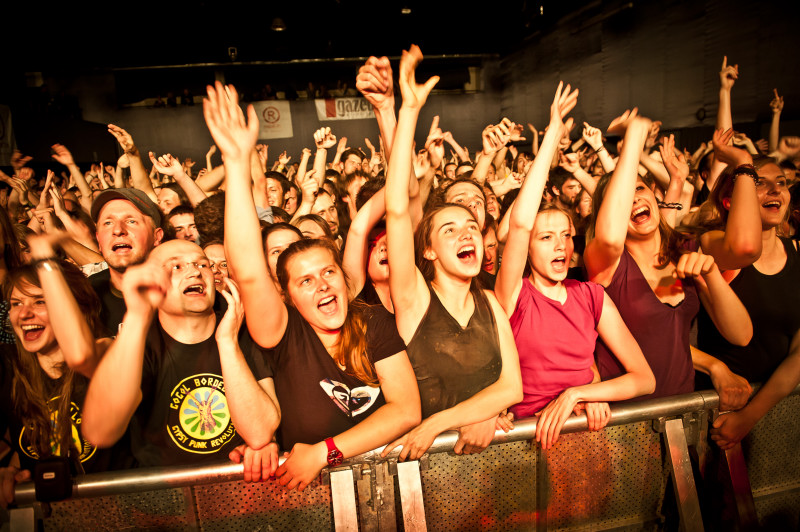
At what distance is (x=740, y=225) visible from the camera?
201 cm

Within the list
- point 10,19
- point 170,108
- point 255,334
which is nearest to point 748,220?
point 255,334

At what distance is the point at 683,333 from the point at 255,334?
6.05 feet

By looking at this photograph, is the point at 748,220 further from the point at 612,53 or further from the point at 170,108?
the point at 170,108

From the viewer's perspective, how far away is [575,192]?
4266mm

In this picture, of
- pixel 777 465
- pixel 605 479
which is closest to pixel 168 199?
pixel 605 479

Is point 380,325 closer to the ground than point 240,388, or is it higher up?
higher up

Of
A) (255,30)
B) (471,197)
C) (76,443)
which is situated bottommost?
(76,443)

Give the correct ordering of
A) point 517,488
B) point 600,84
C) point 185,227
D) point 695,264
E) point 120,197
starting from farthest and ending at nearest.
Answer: point 600,84
point 185,227
point 120,197
point 695,264
point 517,488

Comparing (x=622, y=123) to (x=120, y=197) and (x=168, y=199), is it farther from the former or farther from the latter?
(x=168, y=199)

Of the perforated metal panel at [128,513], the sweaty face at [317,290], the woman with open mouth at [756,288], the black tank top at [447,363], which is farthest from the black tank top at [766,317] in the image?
the perforated metal panel at [128,513]

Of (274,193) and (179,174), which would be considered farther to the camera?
(274,193)

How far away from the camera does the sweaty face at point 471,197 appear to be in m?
2.62

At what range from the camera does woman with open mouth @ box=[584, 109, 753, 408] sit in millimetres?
1961

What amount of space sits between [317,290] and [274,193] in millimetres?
2306
